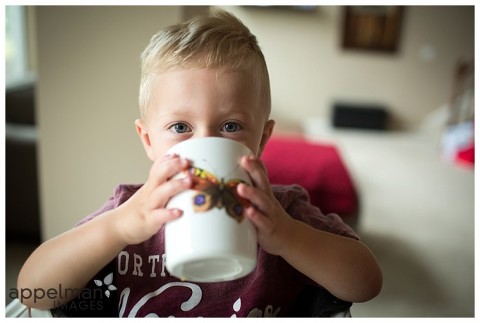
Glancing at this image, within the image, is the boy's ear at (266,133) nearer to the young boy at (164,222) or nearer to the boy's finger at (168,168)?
the young boy at (164,222)

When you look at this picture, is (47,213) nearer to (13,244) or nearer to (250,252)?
(13,244)

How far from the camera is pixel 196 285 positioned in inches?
14.8

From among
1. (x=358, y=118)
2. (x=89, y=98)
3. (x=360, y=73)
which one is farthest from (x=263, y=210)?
(x=360, y=73)

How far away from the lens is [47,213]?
451 millimetres

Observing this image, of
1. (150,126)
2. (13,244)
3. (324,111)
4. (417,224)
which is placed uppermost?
(150,126)

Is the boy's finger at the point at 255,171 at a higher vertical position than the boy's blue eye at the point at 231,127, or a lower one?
lower

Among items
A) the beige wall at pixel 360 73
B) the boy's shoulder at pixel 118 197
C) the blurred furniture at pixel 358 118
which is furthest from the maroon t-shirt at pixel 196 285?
the blurred furniture at pixel 358 118

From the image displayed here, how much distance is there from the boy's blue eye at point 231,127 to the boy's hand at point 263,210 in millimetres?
52

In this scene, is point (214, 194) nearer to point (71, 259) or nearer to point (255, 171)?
point (255, 171)

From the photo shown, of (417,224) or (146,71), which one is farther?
(417,224)

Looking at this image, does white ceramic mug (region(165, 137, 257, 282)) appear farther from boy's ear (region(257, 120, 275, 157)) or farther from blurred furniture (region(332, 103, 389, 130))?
blurred furniture (region(332, 103, 389, 130))

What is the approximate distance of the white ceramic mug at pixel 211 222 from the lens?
0.80 feet
